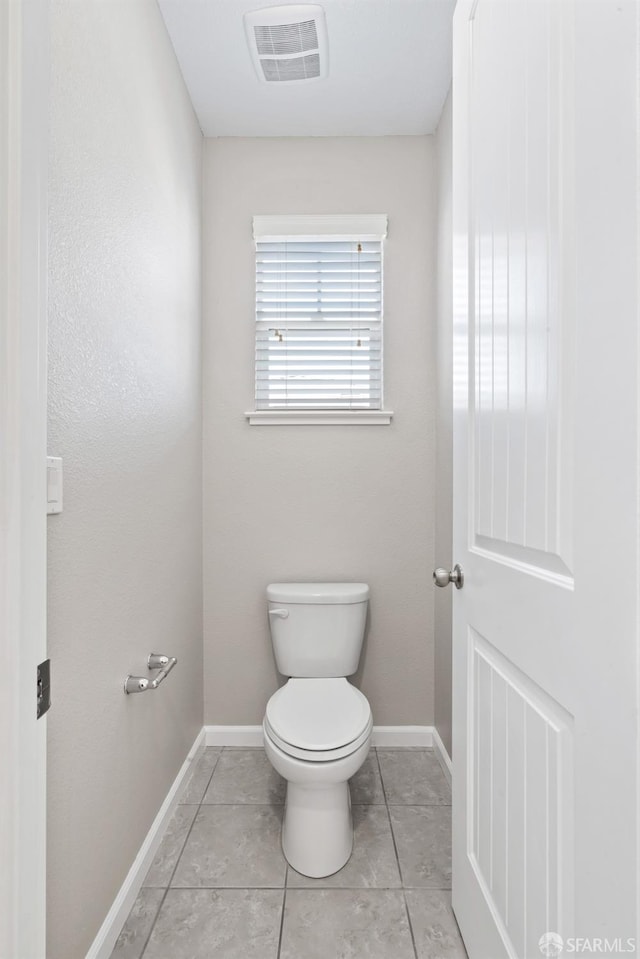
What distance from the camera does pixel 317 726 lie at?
1.60 meters

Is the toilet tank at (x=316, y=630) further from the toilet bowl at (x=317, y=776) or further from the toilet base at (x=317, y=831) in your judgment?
the toilet base at (x=317, y=831)

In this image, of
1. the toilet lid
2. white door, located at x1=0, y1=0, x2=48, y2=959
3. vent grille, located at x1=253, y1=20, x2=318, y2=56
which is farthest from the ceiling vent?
the toilet lid

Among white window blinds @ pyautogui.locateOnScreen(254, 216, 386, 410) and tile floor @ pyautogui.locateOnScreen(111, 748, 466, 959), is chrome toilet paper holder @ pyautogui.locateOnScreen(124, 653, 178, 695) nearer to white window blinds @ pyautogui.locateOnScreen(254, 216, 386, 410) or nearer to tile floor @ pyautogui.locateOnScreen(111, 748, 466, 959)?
tile floor @ pyautogui.locateOnScreen(111, 748, 466, 959)

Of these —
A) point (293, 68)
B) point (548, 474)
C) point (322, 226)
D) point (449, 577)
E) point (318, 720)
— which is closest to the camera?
point (548, 474)

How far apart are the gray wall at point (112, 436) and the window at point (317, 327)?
17.0 inches

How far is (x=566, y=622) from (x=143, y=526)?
3.80ft

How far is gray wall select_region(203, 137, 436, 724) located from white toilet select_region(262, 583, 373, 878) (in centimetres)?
23

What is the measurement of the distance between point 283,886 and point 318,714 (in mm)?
444

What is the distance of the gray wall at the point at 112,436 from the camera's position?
3.48 feet

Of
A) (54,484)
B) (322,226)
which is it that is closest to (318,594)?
(54,484)

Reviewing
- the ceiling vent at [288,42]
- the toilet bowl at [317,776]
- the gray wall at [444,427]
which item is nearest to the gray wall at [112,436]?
the ceiling vent at [288,42]

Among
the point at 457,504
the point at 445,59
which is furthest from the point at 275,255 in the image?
the point at 457,504

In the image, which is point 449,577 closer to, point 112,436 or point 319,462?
point 112,436
